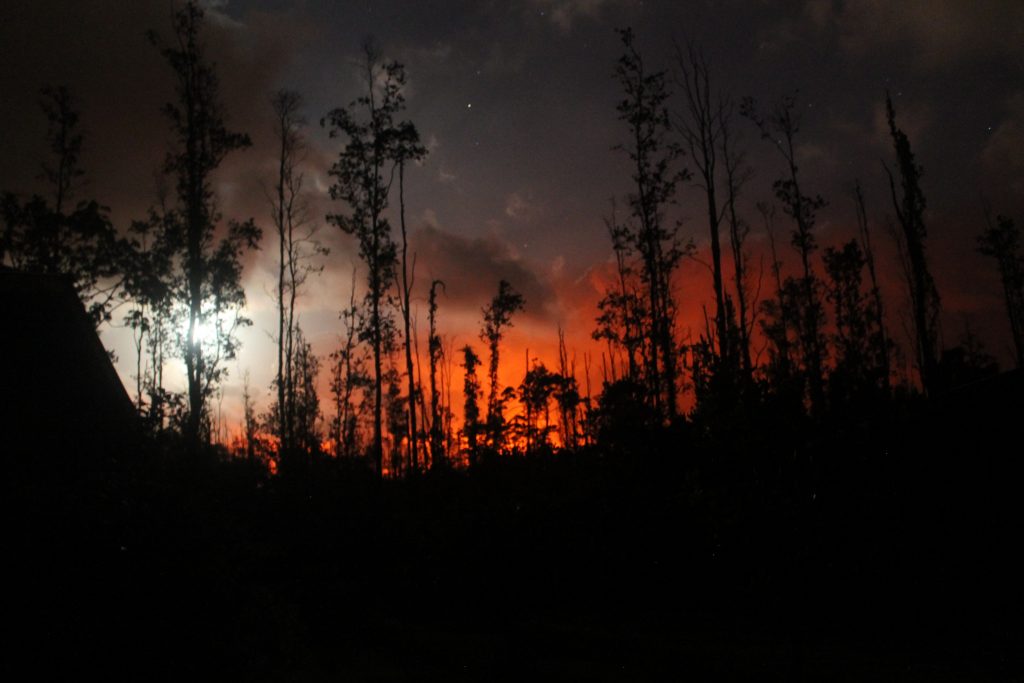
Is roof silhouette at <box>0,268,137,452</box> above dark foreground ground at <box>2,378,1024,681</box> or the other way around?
above

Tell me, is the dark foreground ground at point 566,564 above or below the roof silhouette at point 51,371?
below

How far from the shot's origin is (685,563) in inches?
456

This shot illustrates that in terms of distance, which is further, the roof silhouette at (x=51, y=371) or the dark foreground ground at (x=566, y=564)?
the roof silhouette at (x=51, y=371)

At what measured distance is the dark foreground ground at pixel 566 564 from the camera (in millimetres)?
5262

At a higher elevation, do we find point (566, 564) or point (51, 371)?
point (51, 371)

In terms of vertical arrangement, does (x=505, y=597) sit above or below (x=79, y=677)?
below

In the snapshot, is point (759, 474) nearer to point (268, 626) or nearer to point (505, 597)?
point (268, 626)

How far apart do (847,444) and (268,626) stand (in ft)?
21.9

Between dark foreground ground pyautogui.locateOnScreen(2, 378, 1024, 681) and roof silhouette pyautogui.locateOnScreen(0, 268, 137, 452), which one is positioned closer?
dark foreground ground pyautogui.locateOnScreen(2, 378, 1024, 681)

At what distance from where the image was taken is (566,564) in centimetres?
1295

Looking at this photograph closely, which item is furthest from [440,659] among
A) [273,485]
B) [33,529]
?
[273,485]

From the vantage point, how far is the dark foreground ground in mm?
5262

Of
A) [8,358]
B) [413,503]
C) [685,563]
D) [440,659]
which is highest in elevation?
[8,358]

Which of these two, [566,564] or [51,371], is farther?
[566,564]
